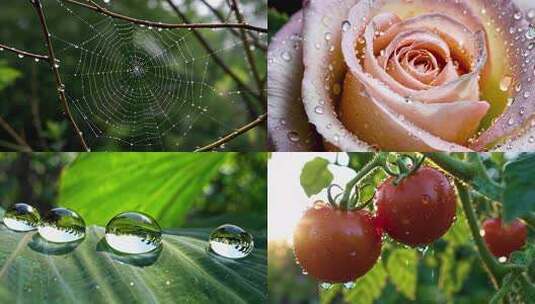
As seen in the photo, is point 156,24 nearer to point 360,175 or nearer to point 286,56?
point 286,56

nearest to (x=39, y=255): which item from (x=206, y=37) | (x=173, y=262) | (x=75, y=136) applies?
(x=173, y=262)

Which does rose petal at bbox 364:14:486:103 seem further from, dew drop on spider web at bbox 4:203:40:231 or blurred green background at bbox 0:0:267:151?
dew drop on spider web at bbox 4:203:40:231

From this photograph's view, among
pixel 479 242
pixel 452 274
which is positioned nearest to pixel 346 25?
pixel 479 242

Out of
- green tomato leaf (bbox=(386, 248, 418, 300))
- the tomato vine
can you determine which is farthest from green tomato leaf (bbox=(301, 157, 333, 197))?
green tomato leaf (bbox=(386, 248, 418, 300))

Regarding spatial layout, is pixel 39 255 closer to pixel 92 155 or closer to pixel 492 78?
pixel 92 155

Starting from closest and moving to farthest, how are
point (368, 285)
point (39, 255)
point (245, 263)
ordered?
point (39, 255) → point (245, 263) → point (368, 285)

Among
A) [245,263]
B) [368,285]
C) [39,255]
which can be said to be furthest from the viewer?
[368,285]
